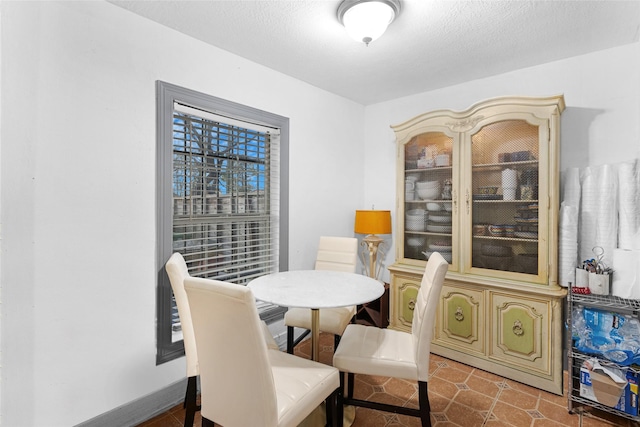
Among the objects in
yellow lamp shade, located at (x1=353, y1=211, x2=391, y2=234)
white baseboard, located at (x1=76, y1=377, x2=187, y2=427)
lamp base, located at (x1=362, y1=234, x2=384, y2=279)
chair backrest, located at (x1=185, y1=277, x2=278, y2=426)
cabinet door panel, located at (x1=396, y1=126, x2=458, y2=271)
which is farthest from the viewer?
lamp base, located at (x1=362, y1=234, x2=384, y2=279)

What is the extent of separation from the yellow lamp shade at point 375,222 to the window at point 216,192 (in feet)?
2.80

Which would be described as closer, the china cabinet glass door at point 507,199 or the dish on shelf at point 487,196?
the china cabinet glass door at point 507,199

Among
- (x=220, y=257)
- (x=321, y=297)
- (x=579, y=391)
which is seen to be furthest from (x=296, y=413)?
(x=579, y=391)

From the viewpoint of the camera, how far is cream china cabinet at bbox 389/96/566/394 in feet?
7.67

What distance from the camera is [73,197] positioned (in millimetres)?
1759

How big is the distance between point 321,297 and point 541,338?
175 cm

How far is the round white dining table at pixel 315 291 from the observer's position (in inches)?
67.3

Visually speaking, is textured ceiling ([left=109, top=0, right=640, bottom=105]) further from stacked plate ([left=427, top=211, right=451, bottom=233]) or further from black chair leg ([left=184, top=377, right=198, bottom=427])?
black chair leg ([left=184, top=377, right=198, bottom=427])

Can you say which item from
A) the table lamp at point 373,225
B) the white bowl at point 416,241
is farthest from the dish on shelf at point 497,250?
the table lamp at point 373,225

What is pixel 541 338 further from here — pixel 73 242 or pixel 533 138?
pixel 73 242

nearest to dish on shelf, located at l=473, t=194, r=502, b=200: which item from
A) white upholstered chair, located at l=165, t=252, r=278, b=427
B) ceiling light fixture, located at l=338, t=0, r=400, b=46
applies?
ceiling light fixture, located at l=338, t=0, r=400, b=46

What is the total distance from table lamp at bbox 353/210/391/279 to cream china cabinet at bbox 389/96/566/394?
0.20 meters

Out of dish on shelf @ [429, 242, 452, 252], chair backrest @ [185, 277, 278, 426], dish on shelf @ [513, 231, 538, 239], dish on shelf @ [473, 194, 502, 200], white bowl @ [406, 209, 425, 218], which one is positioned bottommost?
chair backrest @ [185, 277, 278, 426]

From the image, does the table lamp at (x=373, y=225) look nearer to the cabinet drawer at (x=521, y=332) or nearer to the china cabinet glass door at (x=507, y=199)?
the china cabinet glass door at (x=507, y=199)
